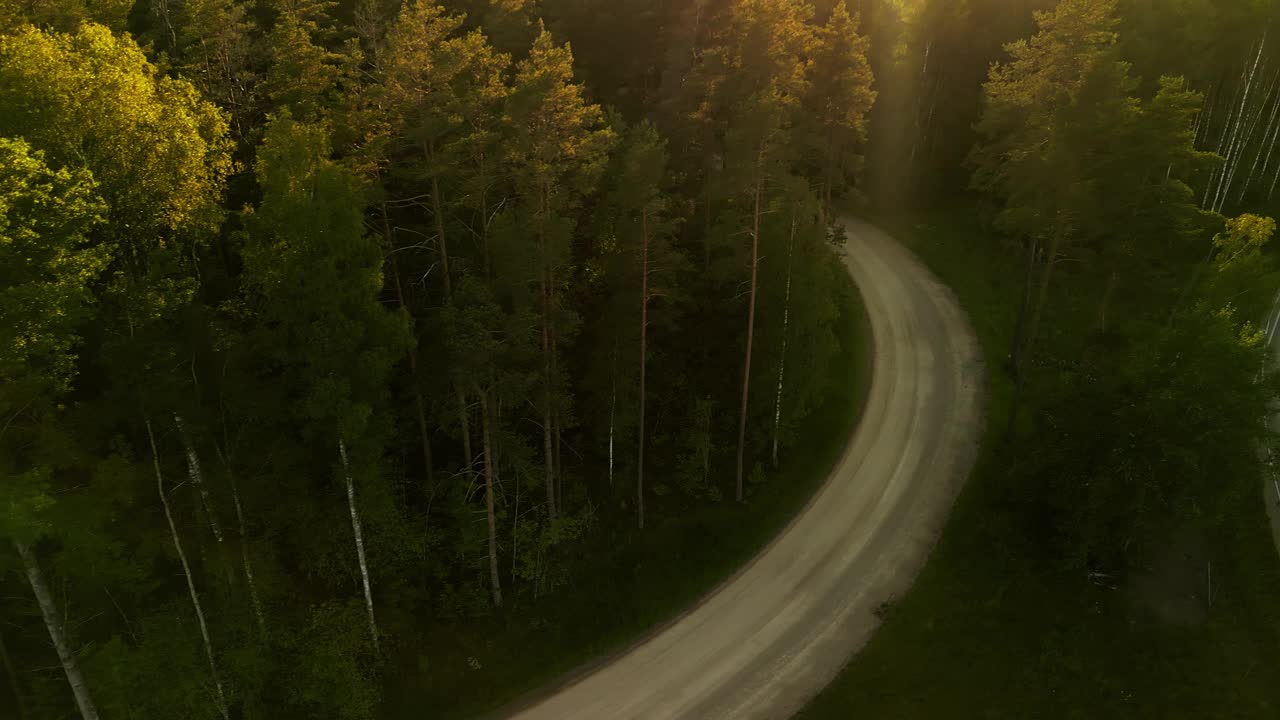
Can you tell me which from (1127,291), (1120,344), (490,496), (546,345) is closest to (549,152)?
(546,345)

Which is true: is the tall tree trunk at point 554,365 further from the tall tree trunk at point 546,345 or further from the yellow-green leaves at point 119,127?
the yellow-green leaves at point 119,127

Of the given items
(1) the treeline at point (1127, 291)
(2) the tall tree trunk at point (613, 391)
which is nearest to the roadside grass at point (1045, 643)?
(1) the treeline at point (1127, 291)

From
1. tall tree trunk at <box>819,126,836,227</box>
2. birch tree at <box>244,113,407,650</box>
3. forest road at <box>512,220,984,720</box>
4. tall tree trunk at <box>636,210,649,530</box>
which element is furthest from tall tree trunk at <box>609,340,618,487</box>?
tall tree trunk at <box>819,126,836,227</box>

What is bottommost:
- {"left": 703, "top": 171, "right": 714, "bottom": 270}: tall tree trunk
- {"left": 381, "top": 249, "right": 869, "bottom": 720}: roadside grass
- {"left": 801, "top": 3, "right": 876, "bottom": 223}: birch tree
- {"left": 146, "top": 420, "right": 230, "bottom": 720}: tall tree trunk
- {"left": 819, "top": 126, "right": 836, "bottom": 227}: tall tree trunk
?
{"left": 381, "top": 249, "right": 869, "bottom": 720}: roadside grass

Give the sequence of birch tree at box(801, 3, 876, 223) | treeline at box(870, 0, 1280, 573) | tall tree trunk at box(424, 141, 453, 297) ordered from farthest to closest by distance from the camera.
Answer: birch tree at box(801, 3, 876, 223), treeline at box(870, 0, 1280, 573), tall tree trunk at box(424, 141, 453, 297)

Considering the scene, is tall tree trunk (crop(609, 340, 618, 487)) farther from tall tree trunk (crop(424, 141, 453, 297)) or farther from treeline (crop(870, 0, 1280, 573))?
treeline (crop(870, 0, 1280, 573))

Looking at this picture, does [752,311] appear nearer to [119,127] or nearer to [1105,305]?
[1105,305]

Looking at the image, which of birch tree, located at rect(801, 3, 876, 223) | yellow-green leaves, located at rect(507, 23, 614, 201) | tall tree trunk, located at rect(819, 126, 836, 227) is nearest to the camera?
yellow-green leaves, located at rect(507, 23, 614, 201)
